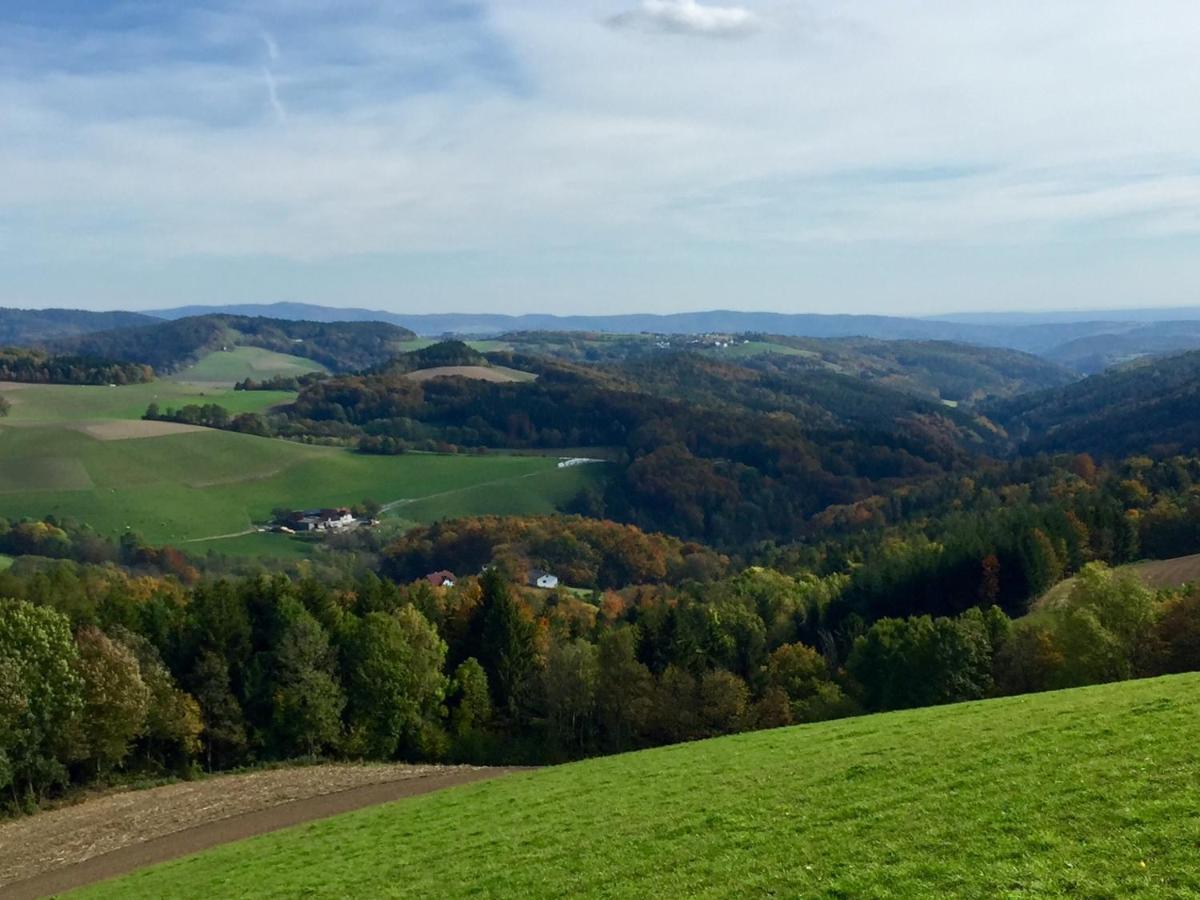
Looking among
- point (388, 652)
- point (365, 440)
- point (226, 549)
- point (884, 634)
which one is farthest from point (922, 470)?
point (388, 652)

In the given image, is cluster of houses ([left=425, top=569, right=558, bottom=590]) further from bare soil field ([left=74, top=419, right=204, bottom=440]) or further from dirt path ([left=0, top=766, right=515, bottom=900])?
bare soil field ([left=74, top=419, right=204, bottom=440])

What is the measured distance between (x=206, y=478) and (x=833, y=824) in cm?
15163

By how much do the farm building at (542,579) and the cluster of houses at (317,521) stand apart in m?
32.6

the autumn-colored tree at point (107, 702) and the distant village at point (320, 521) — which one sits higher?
the autumn-colored tree at point (107, 702)

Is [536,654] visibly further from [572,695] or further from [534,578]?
[534,578]

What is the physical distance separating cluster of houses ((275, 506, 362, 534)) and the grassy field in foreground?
113 meters

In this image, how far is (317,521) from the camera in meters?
142

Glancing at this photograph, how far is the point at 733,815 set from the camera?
19.8 meters

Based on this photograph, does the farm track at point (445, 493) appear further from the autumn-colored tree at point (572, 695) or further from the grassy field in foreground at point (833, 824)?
the grassy field in foreground at point (833, 824)

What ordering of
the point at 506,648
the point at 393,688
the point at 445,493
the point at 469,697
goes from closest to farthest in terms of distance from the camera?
the point at 393,688 → the point at 469,697 → the point at 506,648 → the point at 445,493

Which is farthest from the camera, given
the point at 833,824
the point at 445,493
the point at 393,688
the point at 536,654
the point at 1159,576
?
the point at 445,493

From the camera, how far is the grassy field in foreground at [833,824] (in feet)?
45.5

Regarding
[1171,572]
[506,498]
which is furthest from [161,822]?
[506,498]

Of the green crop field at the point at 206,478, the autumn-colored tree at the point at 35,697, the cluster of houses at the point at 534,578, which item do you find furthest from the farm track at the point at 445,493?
the autumn-colored tree at the point at 35,697
